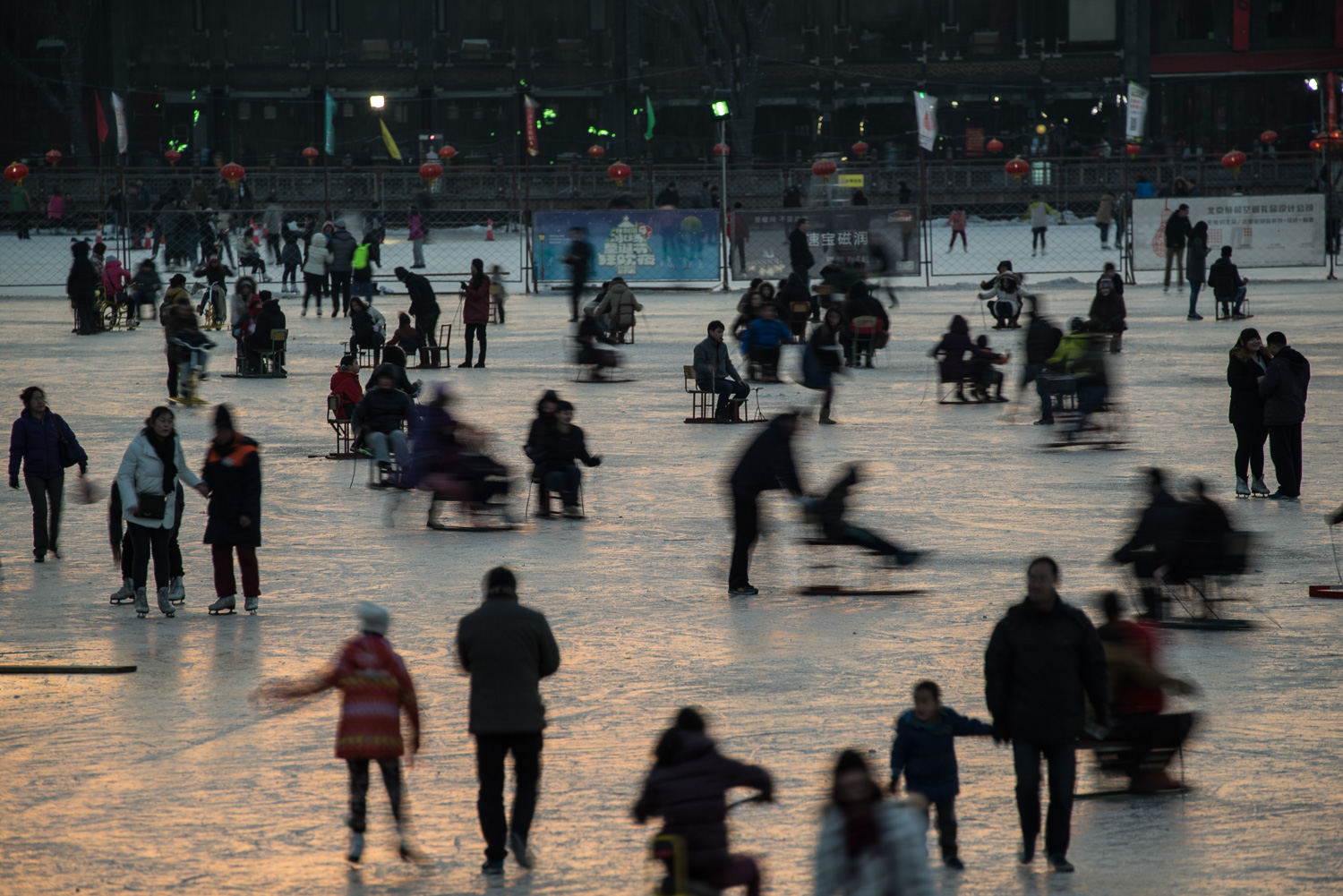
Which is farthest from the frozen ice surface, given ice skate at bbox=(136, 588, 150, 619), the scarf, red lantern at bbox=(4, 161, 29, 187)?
red lantern at bbox=(4, 161, 29, 187)

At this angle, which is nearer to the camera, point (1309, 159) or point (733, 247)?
point (733, 247)

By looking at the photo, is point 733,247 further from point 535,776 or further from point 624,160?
point 535,776

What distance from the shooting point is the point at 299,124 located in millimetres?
51281

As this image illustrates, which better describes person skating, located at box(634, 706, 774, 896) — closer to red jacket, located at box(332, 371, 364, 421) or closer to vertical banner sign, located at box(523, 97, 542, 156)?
red jacket, located at box(332, 371, 364, 421)

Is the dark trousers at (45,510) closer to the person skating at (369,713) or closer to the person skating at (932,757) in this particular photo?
the person skating at (369,713)

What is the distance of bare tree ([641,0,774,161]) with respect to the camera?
164ft

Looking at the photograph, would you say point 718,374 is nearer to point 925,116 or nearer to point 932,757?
point 932,757

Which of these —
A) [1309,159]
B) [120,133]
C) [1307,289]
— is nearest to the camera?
[1307,289]

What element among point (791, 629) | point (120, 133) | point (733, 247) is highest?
point (120, 133)

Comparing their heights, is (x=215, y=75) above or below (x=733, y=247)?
above

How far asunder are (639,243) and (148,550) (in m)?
24.6

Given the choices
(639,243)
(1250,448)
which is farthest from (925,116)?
(1250,448)

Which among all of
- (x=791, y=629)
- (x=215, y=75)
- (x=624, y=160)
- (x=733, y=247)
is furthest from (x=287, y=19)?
(x=791, y=629)

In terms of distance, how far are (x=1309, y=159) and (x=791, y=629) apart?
35.7 metres
